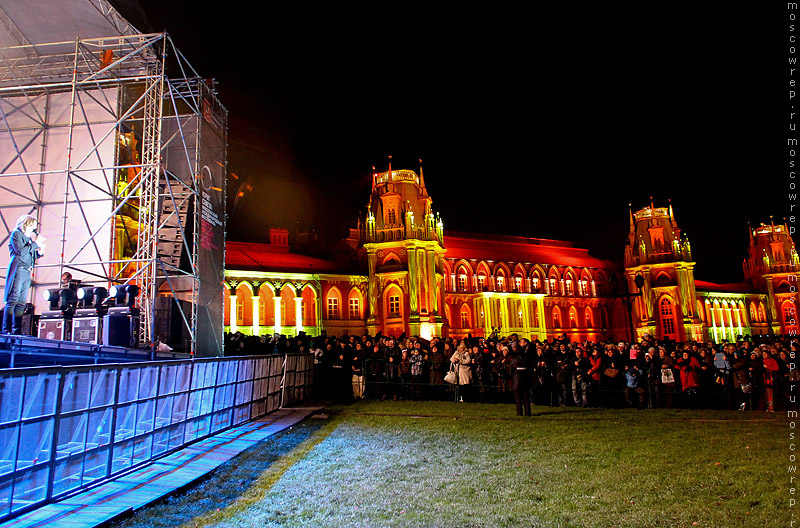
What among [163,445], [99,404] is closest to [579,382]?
[163,445]

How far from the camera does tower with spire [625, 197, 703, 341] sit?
55406 millimetres

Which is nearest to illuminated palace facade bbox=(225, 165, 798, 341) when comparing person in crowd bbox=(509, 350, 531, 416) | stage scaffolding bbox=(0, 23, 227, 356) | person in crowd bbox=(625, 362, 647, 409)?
stage scaffolding bbox=(0, 23, 227, 356)

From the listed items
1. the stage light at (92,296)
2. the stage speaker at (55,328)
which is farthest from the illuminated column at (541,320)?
the stage speaker at (55,328)

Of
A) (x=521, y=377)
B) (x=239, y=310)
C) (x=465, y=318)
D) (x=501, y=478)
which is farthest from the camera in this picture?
(x=465, y=318)

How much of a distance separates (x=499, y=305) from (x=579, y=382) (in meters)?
38.1

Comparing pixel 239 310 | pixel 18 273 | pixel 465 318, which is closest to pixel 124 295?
pixel 18 273

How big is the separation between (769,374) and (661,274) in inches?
1867

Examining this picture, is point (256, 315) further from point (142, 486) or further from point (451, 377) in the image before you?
point (142, 486)

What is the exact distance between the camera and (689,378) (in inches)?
585

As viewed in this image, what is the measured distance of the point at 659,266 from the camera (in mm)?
57656

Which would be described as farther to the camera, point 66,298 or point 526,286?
point 526,286

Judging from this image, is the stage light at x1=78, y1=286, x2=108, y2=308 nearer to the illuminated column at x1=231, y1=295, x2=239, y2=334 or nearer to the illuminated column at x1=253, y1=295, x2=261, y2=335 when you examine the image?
the illuminated column at x1=231, y1=295, x2=239, y2=334

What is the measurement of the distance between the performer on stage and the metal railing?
4.18 meters

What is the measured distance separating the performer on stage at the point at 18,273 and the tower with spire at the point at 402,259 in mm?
30763
